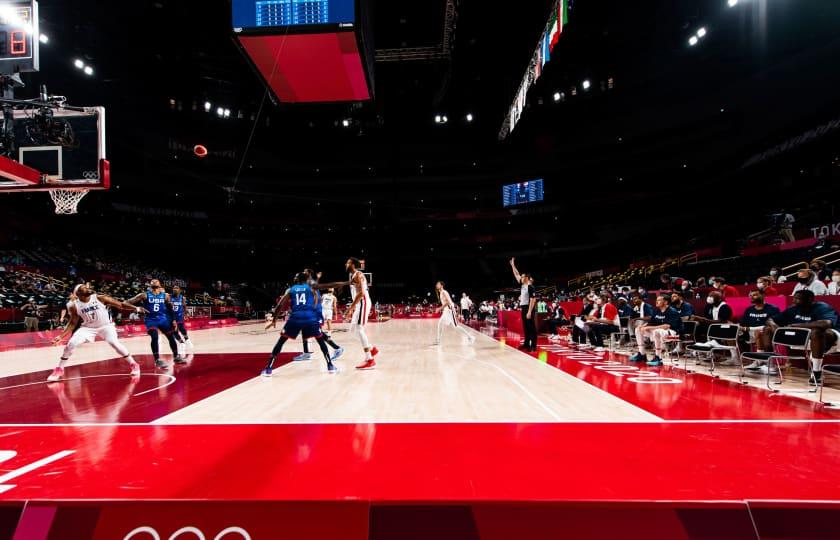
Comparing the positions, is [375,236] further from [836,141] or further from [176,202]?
[836,141]

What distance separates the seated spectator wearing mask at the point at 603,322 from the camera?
9.40m

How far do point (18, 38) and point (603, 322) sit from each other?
1228 centimetres

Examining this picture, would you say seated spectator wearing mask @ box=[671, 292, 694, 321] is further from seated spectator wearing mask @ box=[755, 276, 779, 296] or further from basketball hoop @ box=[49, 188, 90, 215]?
basketball hoop @ box=[49, 188, 90, 215]

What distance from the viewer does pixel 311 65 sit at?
963 cm

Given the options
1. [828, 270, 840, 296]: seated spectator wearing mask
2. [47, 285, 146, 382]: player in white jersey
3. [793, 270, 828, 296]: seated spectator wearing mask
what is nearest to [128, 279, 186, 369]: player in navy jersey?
[47, 285, 146, 382]: player in white jersey

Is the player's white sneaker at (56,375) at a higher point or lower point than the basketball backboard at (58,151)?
lower

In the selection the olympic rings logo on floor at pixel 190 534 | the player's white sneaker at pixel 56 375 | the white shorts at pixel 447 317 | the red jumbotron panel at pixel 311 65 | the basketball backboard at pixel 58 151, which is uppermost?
the red jumbotron panel at pixel 311 65

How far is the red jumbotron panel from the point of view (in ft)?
27.2

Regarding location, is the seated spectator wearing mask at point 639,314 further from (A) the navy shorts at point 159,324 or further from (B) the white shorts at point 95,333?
(B) the white shorts at point 95,333

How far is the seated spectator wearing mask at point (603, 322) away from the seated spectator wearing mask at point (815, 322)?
134 inches

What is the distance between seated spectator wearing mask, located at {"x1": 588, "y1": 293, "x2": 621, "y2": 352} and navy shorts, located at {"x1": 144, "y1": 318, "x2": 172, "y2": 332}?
910 centimetres

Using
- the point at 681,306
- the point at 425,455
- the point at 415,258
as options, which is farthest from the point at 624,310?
the point at 415,258

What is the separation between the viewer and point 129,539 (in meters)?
1.92

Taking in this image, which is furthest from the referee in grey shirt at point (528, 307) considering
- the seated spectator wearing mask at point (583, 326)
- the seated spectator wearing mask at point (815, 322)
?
the seated spectator wearing mask at point (815, 322)
